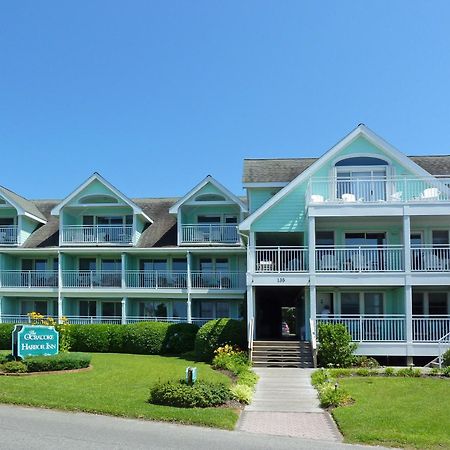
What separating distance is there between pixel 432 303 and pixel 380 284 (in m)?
4.12

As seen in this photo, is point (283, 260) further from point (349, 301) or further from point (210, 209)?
point (210, 209)

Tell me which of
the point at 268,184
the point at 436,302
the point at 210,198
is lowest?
the point at 436,302

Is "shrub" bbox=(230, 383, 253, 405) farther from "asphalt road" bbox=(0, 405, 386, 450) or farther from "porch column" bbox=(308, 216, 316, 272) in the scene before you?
"porch column" bbox=(308, 216, 316, 272)

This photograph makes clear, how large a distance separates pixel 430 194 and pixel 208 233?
12657 mm

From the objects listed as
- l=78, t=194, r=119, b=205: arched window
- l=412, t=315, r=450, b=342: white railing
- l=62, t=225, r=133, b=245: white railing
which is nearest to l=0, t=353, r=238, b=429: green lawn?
l=412, t=315, r=450, b=342: white railing

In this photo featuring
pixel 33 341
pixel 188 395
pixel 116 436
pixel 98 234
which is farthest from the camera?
pixel 98 234

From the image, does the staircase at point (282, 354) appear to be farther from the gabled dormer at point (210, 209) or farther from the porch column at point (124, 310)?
the porch column at point (124, 310)

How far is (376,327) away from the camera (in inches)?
918

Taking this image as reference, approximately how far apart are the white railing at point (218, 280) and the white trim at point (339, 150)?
23.0 feet

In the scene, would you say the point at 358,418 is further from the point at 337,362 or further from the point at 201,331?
the point at 201,331

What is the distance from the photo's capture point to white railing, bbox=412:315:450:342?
23.1 metres

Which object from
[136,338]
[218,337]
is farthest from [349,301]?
[136,338]

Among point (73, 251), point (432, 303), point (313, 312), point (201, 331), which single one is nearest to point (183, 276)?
point (73, 251)

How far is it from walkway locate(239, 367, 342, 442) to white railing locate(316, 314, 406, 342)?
450 centimetres
